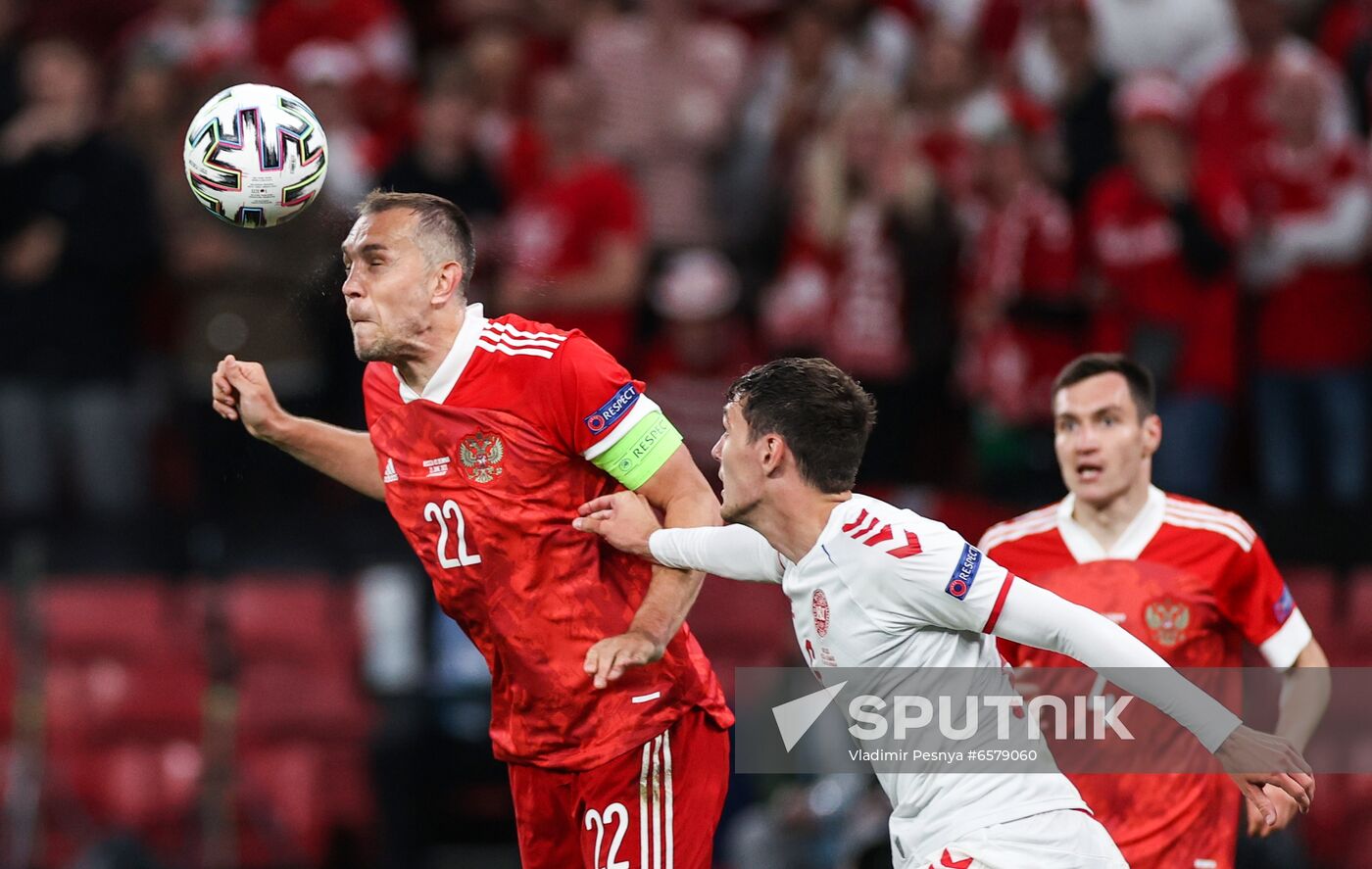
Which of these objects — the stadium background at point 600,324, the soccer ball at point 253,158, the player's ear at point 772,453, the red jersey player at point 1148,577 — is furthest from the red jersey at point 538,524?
the stadium background at point 600,324

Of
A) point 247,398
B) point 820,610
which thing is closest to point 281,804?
point 247,398

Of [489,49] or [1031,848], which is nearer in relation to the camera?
[1031,848]

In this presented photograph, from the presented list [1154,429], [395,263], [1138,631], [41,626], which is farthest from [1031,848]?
[41,626]

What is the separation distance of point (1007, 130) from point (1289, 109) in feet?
5.00

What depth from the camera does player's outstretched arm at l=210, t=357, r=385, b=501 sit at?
604 centimetres

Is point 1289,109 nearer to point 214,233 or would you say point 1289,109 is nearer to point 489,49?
point 489,49

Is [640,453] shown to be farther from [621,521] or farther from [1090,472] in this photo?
[1090,472]

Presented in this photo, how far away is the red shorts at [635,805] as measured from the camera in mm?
5574

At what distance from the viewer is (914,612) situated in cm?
515

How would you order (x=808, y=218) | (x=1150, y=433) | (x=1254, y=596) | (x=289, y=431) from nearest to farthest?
(x=289, y=431)
(x=1254, y=596)
(x=1150, y=433)
(x=808, y=218)

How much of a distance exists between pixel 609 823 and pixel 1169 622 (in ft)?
6.65

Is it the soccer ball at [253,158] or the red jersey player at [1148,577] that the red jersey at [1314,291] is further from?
the soccer ball at [253,158]

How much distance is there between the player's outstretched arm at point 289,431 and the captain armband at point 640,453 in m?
0.91

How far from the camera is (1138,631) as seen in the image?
20.6 feet
